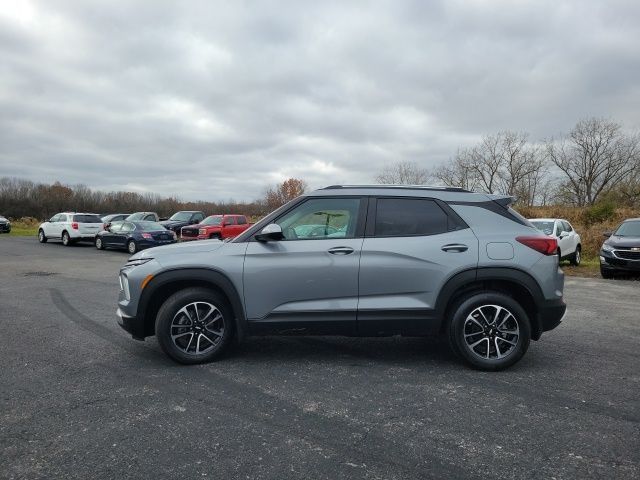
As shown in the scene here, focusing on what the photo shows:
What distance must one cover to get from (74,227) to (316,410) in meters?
24.1

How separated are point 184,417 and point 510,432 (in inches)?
91.9

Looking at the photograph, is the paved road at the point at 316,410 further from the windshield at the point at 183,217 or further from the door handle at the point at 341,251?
the windshield at the point at 183,217

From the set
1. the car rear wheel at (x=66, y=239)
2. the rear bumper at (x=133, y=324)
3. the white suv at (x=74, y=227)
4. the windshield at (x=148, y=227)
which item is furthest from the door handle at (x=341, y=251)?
the car rear wheel at (x=66, y=239)

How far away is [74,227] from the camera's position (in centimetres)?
2445

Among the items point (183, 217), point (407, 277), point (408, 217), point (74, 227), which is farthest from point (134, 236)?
point (407, 277)

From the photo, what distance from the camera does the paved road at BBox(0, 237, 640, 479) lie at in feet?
9.77

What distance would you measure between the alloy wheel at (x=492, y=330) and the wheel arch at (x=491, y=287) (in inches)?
8.0

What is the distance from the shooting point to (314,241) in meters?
4.81

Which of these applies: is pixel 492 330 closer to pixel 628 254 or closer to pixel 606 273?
pixel 628 254

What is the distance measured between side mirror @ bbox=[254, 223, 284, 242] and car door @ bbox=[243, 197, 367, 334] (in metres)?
0.09

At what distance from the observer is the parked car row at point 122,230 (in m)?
21.5

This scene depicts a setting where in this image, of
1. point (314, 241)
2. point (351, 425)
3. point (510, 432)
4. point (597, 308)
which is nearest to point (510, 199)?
point (314, 241)

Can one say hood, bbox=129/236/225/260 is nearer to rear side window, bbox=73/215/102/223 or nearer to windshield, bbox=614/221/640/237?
windshield, bbox=614/221/640/237

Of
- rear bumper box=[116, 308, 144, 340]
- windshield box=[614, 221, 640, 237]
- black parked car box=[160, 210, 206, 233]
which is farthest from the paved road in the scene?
black parked car box=[160, 210, 206, 233]
